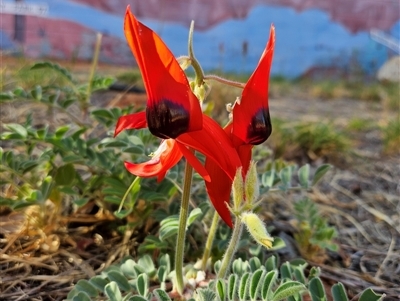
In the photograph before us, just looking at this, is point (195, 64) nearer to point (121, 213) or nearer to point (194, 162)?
point (194, 162)

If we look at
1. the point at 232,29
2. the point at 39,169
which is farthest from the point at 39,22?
the point at 39,169

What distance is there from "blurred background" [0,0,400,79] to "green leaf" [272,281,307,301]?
7187 millimetres

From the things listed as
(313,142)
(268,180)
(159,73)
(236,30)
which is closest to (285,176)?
(268,180)

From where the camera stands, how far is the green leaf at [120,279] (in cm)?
106

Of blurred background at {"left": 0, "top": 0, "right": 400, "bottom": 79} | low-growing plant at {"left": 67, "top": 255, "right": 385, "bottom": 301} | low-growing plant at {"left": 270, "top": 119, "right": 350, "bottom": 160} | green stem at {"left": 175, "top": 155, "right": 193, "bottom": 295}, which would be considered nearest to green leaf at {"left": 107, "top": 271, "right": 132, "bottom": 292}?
low-growing plant at {"left": 67, "top": 255, "right": 385, "bottom": 301}

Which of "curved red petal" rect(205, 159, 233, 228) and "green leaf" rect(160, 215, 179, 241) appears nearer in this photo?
"curved red petal" rect(205, 159, 233, 228)

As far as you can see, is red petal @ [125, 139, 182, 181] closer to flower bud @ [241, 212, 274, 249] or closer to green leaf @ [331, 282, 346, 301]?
flower bud @ [241, 212, 274, 249]

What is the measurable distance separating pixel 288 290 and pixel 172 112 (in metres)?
0.32

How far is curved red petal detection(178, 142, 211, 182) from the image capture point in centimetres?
78

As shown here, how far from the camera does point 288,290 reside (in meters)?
0.80

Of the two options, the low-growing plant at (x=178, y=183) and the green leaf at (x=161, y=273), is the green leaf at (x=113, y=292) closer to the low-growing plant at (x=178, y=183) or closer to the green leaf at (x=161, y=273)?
the low-growing plant at (x=178, y=183)

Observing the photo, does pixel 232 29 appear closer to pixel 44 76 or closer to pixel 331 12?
pixel 331 12

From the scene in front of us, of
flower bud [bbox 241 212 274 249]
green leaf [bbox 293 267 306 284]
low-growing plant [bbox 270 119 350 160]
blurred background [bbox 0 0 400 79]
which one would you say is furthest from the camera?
blurred background [bbox 0 0 400 79]

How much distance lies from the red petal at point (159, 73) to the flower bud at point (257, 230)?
5.9 inches
